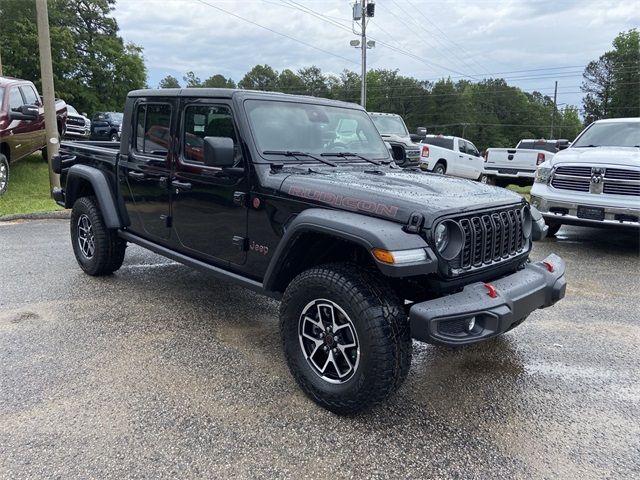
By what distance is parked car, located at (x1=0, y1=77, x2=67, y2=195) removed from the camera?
934 cm

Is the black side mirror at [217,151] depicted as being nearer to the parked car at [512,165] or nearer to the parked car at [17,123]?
the parked car at [17,123]

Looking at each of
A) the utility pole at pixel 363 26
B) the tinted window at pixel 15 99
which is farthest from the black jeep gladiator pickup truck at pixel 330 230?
the utility pole at pixel 363 26

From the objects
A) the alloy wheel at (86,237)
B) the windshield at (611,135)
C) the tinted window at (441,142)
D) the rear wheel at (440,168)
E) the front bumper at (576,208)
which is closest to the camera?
the alloy wheel at (86,237)

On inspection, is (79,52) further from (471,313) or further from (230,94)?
(471,313)

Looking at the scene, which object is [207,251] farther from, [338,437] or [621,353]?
[621,353]

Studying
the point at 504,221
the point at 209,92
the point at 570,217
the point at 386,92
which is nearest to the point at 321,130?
the point at 209,92

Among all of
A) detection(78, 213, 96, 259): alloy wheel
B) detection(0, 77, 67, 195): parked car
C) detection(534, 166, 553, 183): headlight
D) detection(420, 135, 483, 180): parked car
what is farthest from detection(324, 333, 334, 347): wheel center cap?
detection(420, 135, 483, 180): parked car

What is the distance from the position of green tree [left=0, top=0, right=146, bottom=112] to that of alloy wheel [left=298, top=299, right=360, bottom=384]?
39.0 m

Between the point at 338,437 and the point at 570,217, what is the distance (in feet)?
17.9

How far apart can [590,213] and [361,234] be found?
17.0 ft

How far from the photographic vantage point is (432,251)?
2645 millimetres

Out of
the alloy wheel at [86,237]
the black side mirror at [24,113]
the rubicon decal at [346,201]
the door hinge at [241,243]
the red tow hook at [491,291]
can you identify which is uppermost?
the black side mirror at [24,113]

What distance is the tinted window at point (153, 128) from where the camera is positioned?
13.8ft

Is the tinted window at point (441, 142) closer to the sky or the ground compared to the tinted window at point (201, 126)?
closer to the sky
